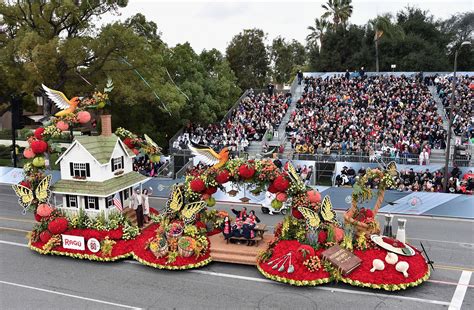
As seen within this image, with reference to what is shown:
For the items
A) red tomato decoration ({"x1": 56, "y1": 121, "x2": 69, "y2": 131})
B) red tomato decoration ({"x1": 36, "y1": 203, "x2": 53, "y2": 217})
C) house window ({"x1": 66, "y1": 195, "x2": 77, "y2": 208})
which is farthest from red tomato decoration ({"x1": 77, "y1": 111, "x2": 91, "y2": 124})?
red tomato decoration ({"x1": 36, "y1": 203, "x2": 53, "y2": 217})

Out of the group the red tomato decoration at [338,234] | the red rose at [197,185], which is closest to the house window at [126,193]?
the red rose at [197,185]

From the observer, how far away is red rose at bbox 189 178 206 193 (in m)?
17.1

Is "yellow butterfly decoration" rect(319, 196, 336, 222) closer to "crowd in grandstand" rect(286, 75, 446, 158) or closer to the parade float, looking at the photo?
the parade float

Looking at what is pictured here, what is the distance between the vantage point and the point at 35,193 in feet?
61.1

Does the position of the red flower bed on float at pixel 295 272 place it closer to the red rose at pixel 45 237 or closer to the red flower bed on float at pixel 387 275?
the red flower bed on float at pixel 387 275

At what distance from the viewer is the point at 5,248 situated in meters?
19.5

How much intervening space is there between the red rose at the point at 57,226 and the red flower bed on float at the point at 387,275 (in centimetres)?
1122

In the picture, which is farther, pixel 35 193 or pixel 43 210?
pixel 35 193

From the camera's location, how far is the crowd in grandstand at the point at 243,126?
113 ft

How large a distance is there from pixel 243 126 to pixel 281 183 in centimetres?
2139

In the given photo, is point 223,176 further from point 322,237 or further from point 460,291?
point 460,291

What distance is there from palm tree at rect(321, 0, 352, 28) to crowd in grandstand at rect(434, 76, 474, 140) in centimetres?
2159

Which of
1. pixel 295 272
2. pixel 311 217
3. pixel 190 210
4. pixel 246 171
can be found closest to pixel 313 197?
pixel 311 217

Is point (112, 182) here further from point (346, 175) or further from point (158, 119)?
point (158, 119)
